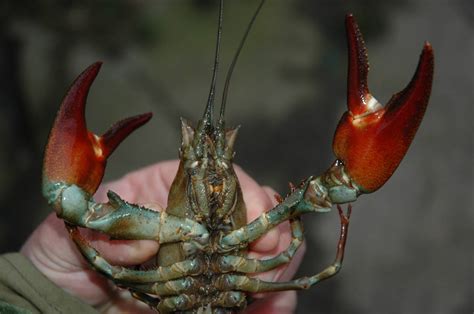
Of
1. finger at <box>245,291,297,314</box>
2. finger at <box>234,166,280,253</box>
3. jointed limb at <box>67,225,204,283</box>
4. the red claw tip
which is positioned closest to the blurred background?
finger at <box>245,291,297,314</box>

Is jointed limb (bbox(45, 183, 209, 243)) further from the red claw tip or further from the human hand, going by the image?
the red claw tip

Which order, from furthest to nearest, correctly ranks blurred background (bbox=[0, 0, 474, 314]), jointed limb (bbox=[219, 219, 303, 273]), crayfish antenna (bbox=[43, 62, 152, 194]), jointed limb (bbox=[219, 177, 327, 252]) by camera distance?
blurred background (bbox=[0, 0, 474, 314]) → jointed limb (bbox=[219, 219, 303, 273]) → jointed limb (bbox=[219, 177, 327, 252]) → crayfish antenna (bbox=[43, 62, 152, 194])

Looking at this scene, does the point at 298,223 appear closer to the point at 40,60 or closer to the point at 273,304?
the point at 273,304

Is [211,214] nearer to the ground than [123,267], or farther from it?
farther from it

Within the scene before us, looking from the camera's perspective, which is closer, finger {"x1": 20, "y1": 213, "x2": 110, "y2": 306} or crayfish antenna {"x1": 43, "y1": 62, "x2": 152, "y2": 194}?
crayfish antenna {"x1": 43, "y1": 62, "x2": 152, "y2": 194}

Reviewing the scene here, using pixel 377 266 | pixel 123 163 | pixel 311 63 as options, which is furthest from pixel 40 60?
pixel 377 266

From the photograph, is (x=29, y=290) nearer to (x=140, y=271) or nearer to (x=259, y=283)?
(x=140, y=271)

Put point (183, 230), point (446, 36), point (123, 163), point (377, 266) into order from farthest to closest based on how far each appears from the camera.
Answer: point (446, 36)
point (123, 163)
point (377, 266)
point (183, 230)
